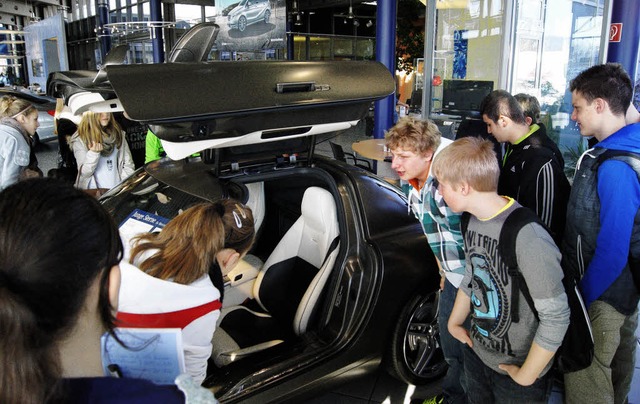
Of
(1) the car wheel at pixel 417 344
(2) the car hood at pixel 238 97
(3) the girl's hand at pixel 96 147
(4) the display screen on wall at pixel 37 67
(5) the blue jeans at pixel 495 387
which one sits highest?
(4) the display screen on wall at pixel 37 67

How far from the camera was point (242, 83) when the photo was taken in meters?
1.85

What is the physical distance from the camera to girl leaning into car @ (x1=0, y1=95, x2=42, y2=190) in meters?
3.71

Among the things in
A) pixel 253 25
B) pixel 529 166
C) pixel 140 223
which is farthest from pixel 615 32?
pixel 253 25

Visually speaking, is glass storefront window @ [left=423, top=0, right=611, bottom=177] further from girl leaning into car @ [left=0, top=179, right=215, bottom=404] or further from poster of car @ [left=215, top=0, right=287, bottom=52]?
girl leaning into car @ [left=0, top=179, right=215, bottom=404]

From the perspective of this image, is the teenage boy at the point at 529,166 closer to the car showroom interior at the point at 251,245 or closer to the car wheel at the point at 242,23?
the car showroom interior at the point at 251,245

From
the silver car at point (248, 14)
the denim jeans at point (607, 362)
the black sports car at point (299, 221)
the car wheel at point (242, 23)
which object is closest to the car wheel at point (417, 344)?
the black sports car at point (299, 221)

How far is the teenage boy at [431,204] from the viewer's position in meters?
2.13

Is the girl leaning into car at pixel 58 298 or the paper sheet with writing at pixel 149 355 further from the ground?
the girl leaning into car at pixel 58 298

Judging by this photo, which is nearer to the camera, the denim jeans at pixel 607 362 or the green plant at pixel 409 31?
the denim jeans at pixel 607 362

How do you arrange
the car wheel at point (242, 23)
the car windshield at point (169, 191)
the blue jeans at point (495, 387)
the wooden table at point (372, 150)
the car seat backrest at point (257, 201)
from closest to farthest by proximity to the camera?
the blue jeans at point (495, 387), the car windshield at point (169, 191), the car seat backrest at point (257, 201), the wooden table at point (372, 150), the car wheel at point (242, 23)

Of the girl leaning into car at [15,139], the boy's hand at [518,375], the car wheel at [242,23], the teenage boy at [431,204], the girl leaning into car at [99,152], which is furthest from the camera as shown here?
the car wheel at [242,23]

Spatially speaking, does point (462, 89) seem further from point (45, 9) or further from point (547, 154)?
point (45, 9)

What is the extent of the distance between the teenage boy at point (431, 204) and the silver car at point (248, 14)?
987cm

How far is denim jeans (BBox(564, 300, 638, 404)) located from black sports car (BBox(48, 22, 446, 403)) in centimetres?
73
